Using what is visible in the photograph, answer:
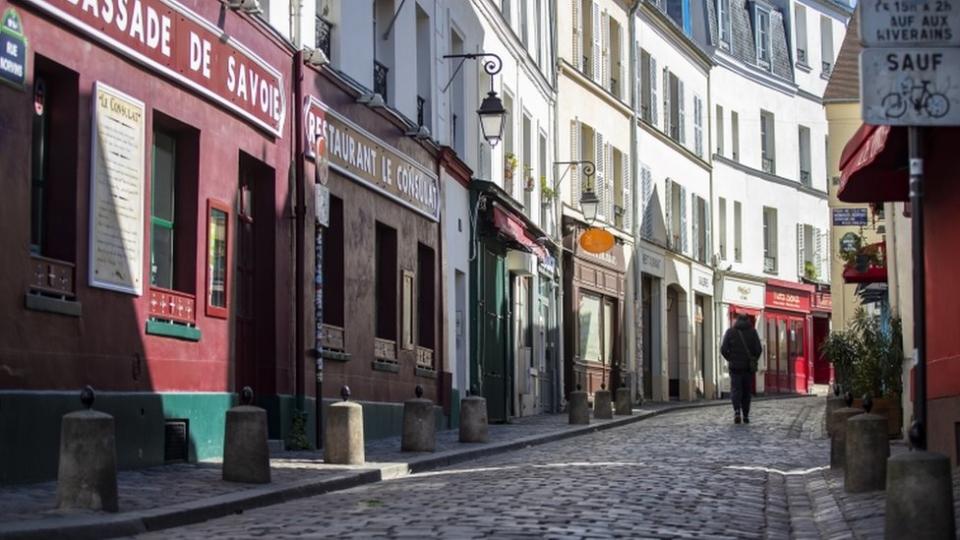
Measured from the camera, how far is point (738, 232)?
49844 millimetres

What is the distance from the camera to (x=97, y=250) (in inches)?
519

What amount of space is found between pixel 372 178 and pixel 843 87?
9481mm

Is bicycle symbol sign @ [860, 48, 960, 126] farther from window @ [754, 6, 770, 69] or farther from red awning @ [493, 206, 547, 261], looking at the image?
window @ [754, 6, 770, 69]

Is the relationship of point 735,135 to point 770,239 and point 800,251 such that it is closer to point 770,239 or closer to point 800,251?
point 770,239

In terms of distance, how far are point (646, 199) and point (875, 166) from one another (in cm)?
2832

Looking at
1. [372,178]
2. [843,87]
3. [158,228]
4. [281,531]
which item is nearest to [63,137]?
[158,228]

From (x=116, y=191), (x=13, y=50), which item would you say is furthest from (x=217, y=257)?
(x=13, y=50)

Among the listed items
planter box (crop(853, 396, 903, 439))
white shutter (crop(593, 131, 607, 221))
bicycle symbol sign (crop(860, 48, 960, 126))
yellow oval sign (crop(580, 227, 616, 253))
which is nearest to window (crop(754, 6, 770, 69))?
white shutter (crop(593, 131, 607, 221))

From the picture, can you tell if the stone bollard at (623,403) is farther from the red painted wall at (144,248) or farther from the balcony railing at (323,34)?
the red painted wall at (144,248)

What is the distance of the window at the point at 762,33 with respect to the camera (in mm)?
50906

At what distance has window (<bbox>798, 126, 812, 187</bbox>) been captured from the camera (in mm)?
52906

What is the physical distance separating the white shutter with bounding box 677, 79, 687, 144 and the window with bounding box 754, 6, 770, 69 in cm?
656

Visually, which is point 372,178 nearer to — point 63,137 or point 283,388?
point 283,388

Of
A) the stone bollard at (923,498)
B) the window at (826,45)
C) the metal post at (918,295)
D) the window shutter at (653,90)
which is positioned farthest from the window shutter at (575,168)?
the stone bollard at (923,498)
